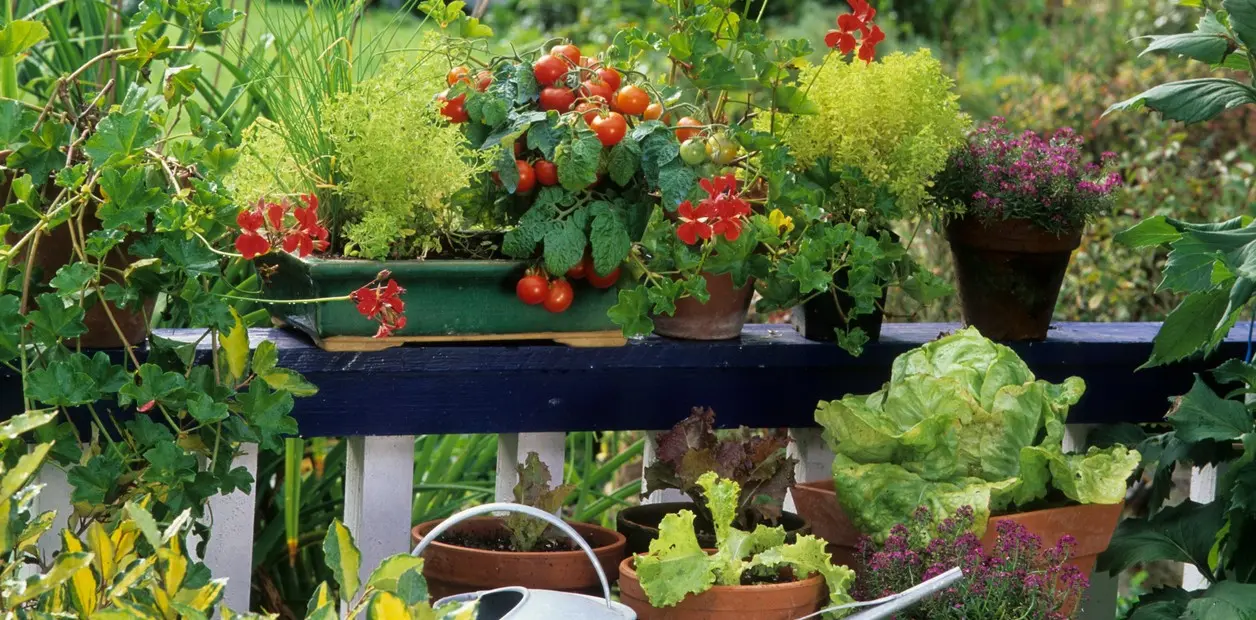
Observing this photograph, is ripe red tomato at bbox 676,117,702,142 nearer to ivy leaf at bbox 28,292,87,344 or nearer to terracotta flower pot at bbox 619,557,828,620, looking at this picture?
terracotta flower pot at bbox 619,557,828,620

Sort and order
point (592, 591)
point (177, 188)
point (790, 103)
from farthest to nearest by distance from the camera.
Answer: point (790, 103), point (592, 591), point (177, 188)

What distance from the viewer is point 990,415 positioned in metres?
1.80

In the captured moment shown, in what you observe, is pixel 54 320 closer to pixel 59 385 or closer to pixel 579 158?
pixel 59 385

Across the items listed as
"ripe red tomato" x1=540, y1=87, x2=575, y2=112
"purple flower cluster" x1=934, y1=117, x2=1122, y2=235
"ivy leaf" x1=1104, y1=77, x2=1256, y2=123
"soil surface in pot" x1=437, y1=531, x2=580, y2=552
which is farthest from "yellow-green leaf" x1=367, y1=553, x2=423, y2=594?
"ivy leaf" x1=1104, y1=77, x2=1256, y2=123

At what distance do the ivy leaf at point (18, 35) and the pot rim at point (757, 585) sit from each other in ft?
2.93

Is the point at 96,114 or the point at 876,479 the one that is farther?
the point at 876,479

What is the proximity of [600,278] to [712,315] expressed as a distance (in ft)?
0.70

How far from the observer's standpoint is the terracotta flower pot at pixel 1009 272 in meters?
2.02

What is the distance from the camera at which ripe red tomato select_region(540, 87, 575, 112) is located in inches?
71.6

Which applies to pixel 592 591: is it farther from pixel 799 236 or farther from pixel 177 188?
pixel 177 188

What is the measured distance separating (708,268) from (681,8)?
0.37 metres

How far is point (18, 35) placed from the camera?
4.77 feet

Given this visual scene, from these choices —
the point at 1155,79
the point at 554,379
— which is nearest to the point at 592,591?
the point at 554,379

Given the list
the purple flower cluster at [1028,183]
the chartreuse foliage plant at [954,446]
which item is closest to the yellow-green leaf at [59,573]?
the chartreuse foliage plant at [954,446]
